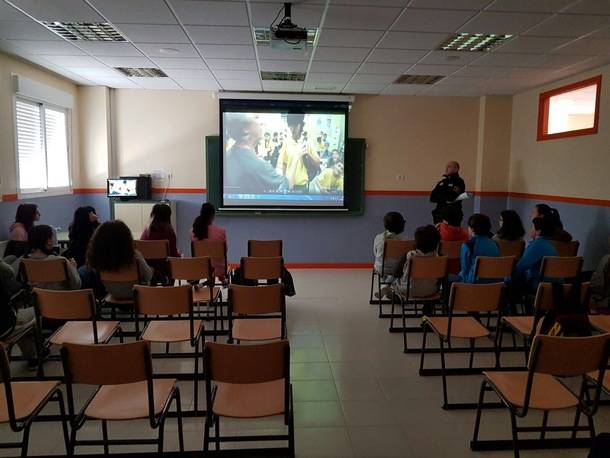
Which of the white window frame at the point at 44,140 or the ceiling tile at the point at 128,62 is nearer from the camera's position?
the ceiling tile at the point at 128,62

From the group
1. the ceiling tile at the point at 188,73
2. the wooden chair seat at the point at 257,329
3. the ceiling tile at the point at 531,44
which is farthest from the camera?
the ceiling tile at the point at 188,73

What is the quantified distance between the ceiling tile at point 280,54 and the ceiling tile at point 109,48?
1.43 m

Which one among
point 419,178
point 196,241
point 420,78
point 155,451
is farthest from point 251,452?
point 419,178

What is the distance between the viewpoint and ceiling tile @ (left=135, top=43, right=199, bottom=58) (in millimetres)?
4918

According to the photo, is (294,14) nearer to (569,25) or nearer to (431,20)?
(431,20)

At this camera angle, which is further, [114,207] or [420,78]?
[114,207]

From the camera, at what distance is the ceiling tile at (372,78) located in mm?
6297

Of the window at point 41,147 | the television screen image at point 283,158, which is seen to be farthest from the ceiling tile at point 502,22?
the window at point 41,147

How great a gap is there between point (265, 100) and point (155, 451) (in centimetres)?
595

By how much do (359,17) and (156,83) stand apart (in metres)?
4.09

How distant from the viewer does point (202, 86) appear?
714cm

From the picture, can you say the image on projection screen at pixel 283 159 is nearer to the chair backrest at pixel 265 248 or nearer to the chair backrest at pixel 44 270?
the chair backrest at pixel 265 248

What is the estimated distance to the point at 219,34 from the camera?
451cm

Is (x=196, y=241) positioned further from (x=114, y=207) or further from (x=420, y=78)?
(x=420, y=78)
